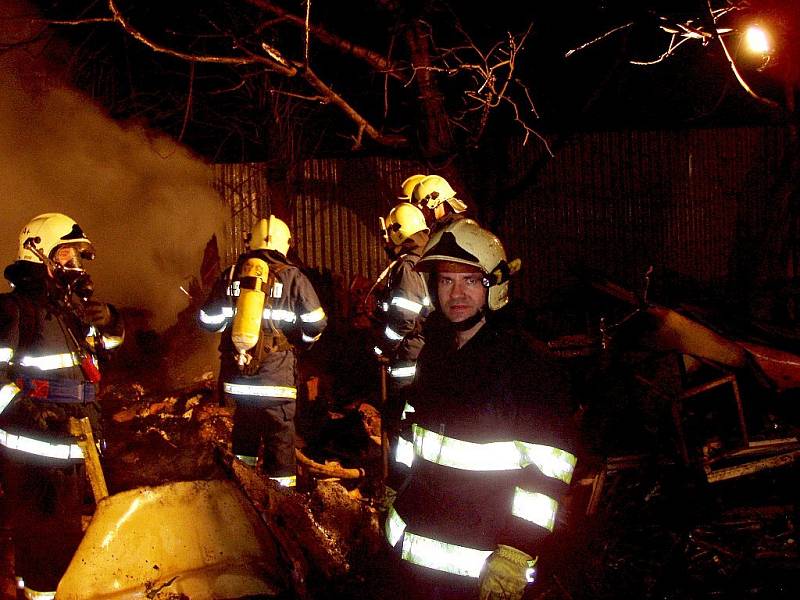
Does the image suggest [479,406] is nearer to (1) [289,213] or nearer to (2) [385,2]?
(2) [385,2]

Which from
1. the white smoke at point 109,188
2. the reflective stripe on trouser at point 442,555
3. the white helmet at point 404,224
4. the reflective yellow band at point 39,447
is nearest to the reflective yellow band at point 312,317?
the white helmet at point 404,224

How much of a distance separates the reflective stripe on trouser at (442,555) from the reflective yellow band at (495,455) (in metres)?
0.31

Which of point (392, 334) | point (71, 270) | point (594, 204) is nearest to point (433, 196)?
point (392, 334)

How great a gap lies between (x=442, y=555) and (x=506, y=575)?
32 centimetres

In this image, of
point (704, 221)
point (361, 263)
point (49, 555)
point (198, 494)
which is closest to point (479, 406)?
point (198, 494)

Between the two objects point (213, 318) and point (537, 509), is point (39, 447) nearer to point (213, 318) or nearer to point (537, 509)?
point (213, 318)

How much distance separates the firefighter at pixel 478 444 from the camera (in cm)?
221

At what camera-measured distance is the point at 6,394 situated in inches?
141

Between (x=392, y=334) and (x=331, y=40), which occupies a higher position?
(x=331, y=40)

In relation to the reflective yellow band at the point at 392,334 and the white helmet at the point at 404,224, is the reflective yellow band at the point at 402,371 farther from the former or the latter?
the white helmet at the point at 404,224

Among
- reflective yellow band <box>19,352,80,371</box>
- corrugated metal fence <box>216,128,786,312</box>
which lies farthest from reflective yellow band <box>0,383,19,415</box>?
corrugated metal fence <box>216,128,786,312</box>

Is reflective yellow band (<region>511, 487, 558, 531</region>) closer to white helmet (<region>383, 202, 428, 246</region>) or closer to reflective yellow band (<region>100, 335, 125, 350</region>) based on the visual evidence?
reflective yellow band (<region>100, 335, 125, 350</region>)

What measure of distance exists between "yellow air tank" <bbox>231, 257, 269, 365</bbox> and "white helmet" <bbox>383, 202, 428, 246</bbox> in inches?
58.0

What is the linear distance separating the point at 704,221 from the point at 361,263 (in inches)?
239
